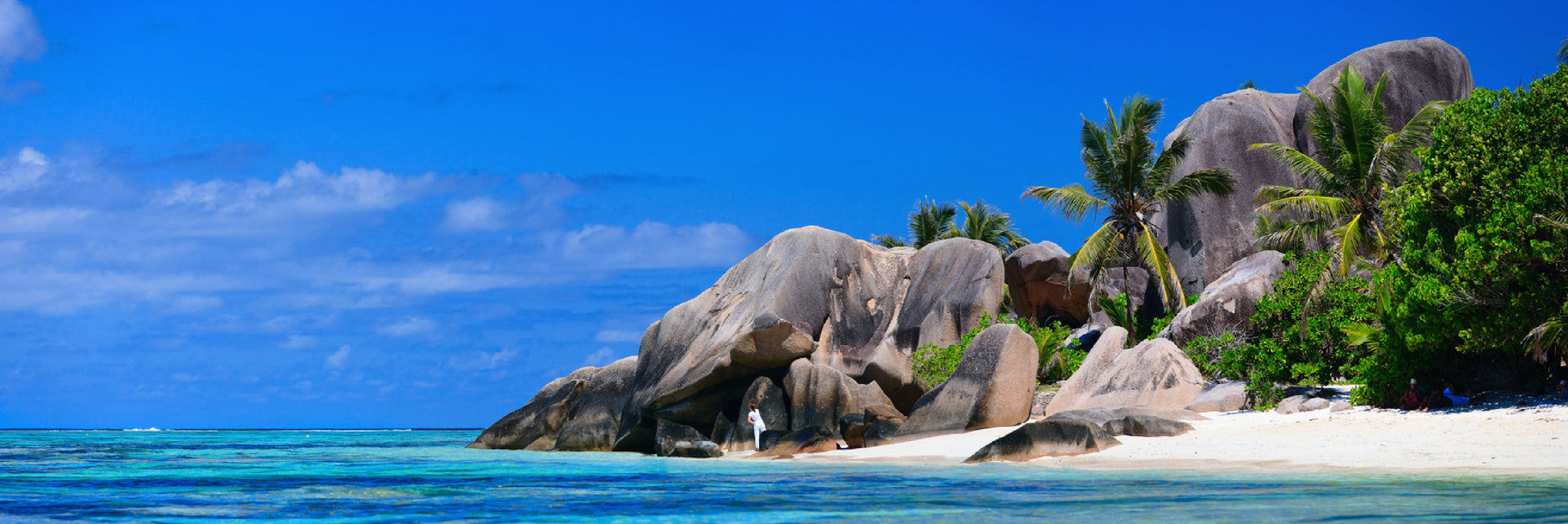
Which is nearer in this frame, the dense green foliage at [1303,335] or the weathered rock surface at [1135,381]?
the dense green foliage at [1303,335]

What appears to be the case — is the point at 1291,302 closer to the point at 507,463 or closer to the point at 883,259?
the point at 883,259

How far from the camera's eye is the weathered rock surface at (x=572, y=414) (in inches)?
1016

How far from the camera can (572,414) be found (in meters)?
26.8

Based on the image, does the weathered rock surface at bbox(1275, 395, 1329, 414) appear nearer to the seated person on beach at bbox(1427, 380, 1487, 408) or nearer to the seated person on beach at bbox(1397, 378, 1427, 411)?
the seated person on beach at bbox(1397, 378, 1427, 411)

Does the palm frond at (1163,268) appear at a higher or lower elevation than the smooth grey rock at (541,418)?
higher

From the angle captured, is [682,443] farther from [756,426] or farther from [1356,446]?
[1356,446]

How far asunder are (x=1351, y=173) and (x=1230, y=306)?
3809mm

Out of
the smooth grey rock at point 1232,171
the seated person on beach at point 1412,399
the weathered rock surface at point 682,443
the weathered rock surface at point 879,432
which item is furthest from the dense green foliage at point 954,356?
the smooth grey rock at point 1232,171

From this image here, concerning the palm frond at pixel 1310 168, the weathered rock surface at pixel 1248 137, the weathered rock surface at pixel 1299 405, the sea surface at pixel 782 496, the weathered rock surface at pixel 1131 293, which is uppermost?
the weathered rock surface at pixel 1248 137

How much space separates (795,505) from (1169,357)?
13.0 m

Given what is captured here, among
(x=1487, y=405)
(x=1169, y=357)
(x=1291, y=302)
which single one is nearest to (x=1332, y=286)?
(x=1291, y=302)

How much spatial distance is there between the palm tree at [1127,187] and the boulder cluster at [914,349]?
1.76 metres

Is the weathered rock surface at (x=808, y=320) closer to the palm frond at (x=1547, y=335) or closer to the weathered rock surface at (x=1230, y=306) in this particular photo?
the weathered rock surface at (x=1230, y=306)

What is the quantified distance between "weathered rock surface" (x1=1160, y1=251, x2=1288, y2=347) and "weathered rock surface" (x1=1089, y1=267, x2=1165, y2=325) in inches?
158
